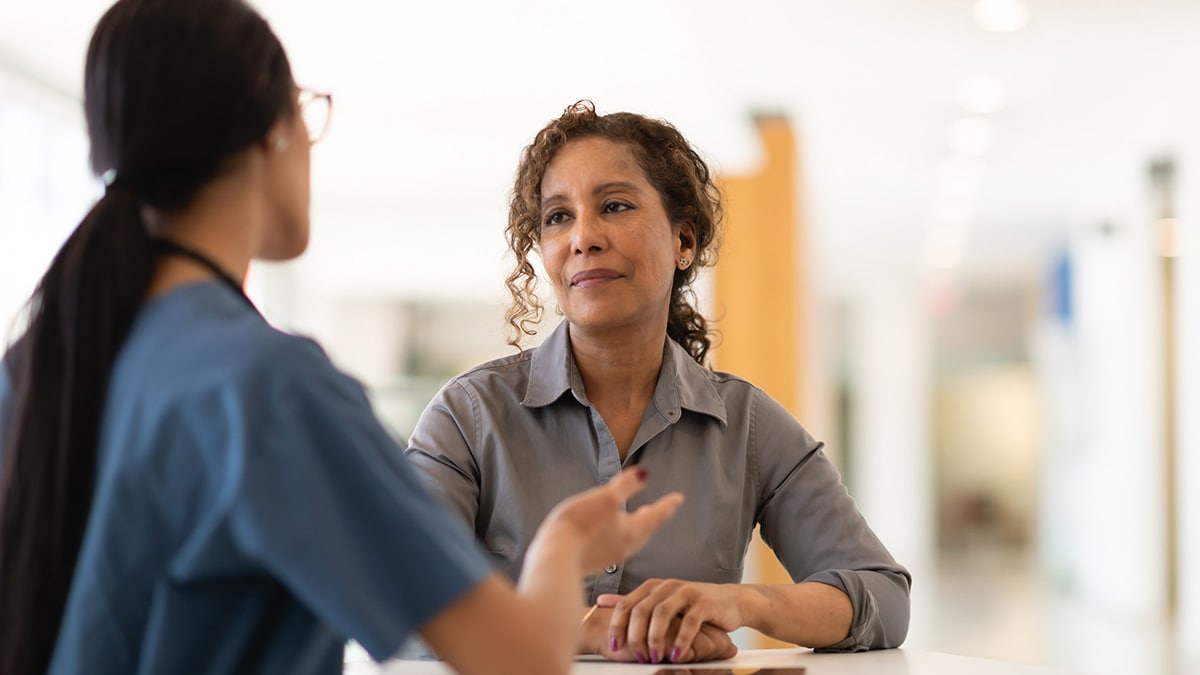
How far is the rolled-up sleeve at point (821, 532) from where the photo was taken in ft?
5.92

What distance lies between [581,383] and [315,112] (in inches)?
35.7

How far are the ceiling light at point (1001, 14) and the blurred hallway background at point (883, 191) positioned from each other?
0.02 metres

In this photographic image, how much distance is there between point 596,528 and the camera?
1.12 meters

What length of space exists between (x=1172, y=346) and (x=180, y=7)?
9585 millimetres

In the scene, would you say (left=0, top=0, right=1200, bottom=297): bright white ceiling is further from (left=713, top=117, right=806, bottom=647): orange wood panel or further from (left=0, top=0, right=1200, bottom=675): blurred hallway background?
(left=713, top=117, right=806, bottom=647): orange wood panel

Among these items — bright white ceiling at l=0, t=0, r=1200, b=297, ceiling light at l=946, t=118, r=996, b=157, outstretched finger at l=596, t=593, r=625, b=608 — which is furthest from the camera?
ceiling light at l=946, t=118, r=996, b=157

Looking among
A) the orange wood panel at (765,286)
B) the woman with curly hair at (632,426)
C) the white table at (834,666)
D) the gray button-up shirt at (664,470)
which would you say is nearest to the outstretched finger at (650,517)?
the white table at (834,666)

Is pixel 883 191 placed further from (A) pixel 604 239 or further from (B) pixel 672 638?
(B) pixel 672 638

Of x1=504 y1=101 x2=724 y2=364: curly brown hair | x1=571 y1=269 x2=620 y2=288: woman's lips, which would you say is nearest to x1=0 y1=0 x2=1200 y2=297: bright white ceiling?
x1=504 y1=101 x2=724 y2=364: curly brown hair

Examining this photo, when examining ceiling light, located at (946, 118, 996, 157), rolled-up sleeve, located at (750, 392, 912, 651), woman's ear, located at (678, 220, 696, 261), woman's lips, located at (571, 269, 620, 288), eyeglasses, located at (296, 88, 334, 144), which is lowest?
rolled-up sleeve, located at (750, 392, 912, 651)

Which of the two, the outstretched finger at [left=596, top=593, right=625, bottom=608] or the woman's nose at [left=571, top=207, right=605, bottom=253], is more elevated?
the woman's nose at [left=571, top=207, right=605, bottom=253]

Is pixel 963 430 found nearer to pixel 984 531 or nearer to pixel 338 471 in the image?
pixel 984 531

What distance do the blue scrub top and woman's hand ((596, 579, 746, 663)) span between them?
636 mm

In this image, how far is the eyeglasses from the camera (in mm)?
1198
